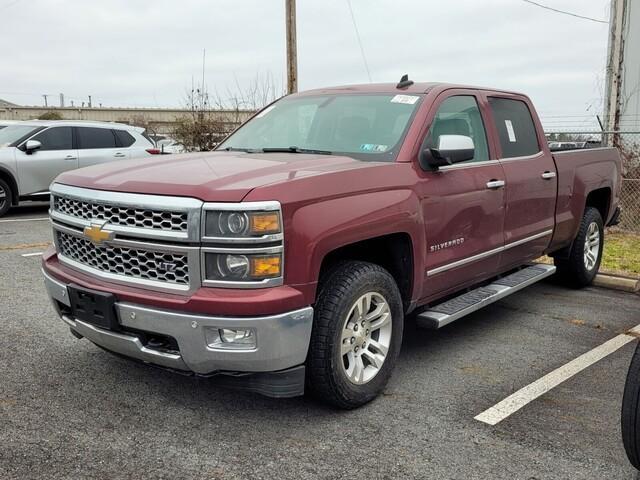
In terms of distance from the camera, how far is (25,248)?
8.31 metres

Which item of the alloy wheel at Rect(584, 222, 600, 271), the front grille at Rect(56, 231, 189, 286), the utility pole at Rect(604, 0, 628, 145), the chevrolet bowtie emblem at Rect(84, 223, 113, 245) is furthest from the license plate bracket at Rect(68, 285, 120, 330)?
the utility pole at Rect(604, 0, 628, 145)

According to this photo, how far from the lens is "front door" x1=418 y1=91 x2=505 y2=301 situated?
13.3 ft

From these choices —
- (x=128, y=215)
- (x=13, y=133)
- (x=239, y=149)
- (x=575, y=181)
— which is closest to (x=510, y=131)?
(x=575, y=181)

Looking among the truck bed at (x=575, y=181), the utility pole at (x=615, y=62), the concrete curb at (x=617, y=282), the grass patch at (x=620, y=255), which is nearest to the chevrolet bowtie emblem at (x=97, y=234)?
the truck bed at (x=575, y=181)

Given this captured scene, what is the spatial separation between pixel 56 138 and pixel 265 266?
33.2 ft

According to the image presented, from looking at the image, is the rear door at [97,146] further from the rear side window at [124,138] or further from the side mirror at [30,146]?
the side mirror at [30,146]

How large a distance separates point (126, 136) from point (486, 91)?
9.30 metres

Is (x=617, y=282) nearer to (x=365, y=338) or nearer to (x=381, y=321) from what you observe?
(x=381, y=321)

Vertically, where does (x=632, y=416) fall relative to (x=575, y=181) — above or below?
below

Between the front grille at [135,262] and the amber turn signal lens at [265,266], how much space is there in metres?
0.34

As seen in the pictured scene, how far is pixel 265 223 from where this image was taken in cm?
300

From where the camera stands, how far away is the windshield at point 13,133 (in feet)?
37.4

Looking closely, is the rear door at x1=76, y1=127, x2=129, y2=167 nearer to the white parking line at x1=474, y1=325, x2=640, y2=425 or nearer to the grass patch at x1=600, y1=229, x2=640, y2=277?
the grass patch at x1=600, y1=229, x2=640, y2=277

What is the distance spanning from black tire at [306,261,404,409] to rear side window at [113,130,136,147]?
33.0 ft
